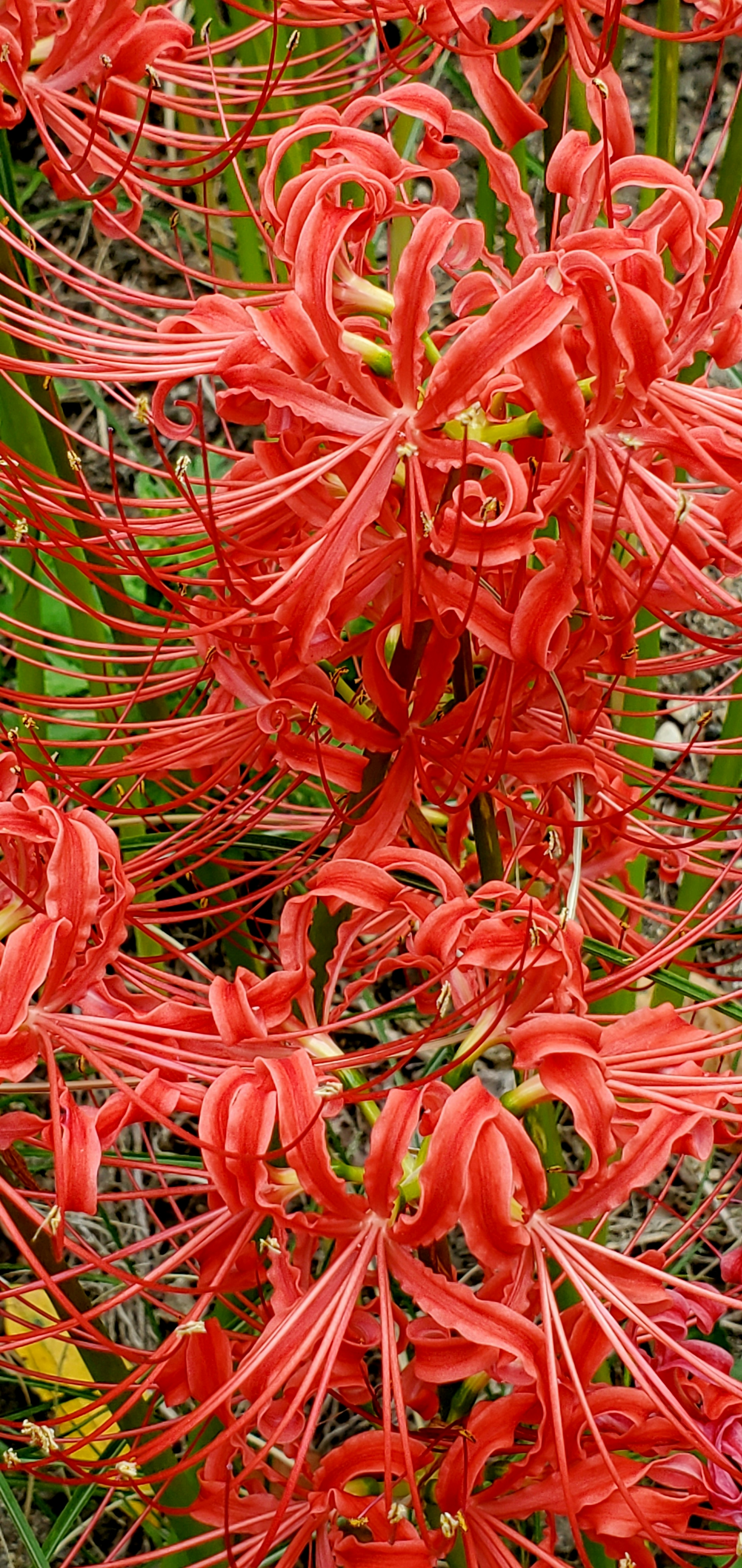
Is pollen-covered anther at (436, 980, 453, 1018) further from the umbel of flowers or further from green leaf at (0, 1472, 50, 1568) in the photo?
green leaf at (0, 1472, 50, 1568)

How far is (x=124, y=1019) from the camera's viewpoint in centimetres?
82

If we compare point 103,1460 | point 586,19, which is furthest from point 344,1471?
point 586,19

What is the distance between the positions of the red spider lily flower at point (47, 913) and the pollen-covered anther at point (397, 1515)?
0.91 ft

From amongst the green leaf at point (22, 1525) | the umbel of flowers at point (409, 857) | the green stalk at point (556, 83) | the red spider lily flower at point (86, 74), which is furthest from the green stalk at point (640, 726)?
the green leaf at point (22, 1525)

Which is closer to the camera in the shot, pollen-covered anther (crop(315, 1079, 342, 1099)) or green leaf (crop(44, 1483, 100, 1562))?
pollen-covered anther (crop(315, 1079, 342, 1099))

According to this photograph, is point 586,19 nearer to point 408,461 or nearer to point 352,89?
point 408,461

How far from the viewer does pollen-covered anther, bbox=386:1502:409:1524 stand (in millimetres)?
785

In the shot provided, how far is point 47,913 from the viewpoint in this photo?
770mm

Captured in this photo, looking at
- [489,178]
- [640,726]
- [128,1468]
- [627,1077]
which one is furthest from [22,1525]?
[489,178]

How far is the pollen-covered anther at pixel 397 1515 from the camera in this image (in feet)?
2.57

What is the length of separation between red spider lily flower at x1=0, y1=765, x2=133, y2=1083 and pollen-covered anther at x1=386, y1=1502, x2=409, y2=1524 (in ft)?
0.91

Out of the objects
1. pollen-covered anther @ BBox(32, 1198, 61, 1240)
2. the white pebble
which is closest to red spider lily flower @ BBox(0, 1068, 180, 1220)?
pollen-covered anther @ BBox(32, 1198, 61, 1240)

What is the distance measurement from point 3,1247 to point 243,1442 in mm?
947

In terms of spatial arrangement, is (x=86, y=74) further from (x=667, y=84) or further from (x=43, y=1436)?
(x=43, y=1436)
